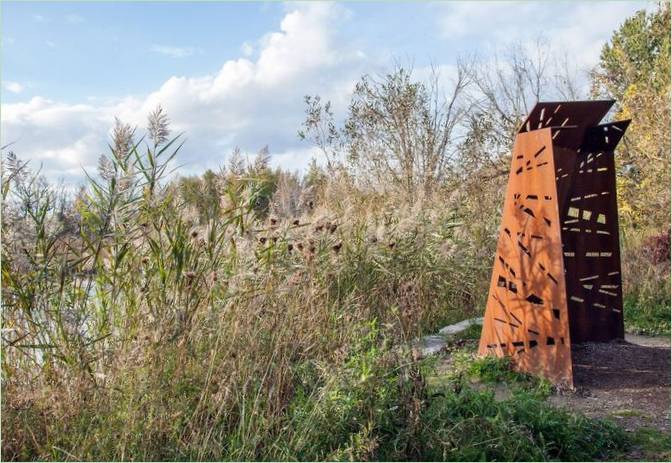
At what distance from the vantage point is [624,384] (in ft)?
17.2

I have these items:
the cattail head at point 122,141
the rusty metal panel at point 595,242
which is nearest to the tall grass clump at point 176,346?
the cattail head at point 122,141

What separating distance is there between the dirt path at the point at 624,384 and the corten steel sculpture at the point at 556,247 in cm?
23

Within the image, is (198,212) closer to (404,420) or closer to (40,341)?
(40,341)

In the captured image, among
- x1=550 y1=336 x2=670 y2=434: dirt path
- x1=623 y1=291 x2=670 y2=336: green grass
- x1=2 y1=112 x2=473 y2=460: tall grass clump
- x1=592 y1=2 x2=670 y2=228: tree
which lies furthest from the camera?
x1=592 y1=2 x2=670 y2=228: tree

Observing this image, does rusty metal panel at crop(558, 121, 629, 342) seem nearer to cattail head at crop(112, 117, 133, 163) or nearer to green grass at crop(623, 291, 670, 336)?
green grass at crop(623, 291, 670, 336)

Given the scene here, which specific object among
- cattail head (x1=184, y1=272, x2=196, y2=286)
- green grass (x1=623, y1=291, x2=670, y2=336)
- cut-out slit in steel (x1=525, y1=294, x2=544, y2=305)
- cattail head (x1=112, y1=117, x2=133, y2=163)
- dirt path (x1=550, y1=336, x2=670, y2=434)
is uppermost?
cattail head (x1=112, y1=117, x2=133, y2=163)

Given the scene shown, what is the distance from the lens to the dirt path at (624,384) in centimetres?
458

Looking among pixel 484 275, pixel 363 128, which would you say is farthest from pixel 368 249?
pixel 363 128

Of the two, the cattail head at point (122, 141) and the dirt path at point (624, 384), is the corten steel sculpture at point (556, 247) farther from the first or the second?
the cattail head at point (122, 141)

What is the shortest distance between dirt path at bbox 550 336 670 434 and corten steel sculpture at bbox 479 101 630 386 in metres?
0.23

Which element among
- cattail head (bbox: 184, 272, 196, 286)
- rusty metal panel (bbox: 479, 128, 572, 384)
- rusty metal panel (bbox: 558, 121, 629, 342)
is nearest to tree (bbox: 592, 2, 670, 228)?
rusty metal panel (bbox: 558, 121, 629, 342)

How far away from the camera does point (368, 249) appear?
6414mm

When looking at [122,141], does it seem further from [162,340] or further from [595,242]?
[595,242]

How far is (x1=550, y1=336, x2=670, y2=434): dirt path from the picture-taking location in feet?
15.0
